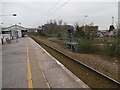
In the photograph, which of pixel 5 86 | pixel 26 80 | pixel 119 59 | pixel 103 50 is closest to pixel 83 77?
pixel 26 80

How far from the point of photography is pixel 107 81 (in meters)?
4.95

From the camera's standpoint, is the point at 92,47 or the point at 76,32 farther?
the point at 76,32

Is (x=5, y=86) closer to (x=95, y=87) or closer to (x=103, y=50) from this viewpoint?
(x=95, y=87)

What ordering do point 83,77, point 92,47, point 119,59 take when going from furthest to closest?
1. point 92,47
2. point 119,59
3. point 83,77

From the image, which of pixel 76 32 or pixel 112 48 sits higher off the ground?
pixel 76 32

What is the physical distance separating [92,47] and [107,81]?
9769mm

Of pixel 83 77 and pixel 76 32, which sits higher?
pixel 76 32

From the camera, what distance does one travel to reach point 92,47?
568 inches

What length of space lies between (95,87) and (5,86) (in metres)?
3.56

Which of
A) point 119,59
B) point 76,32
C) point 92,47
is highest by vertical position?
point 76,32

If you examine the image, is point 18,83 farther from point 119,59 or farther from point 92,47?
point 92,47

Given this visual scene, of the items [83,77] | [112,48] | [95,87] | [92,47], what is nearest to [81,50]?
[92,47]

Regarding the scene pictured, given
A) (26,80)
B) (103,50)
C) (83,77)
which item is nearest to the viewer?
(26,80)

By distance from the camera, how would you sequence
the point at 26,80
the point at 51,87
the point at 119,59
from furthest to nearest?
the point at 119,59
the point at 26,80
the point at 51,87
